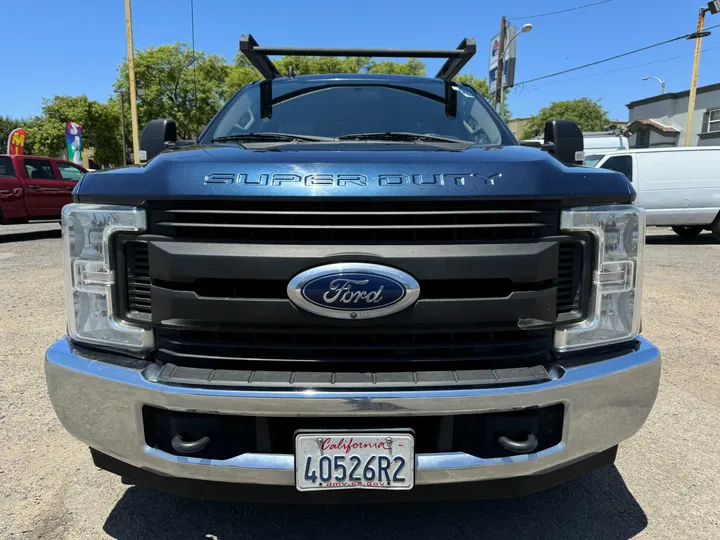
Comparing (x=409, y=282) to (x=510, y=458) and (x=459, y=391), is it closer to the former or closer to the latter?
(x=459, y=391)

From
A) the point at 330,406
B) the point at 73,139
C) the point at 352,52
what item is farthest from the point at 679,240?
the point at 73,139

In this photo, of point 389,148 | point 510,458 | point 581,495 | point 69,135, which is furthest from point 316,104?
point 69,135

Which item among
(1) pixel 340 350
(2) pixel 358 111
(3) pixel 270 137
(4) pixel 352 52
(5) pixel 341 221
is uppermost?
(4) pixel 352 52

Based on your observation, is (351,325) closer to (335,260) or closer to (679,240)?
(335,260)

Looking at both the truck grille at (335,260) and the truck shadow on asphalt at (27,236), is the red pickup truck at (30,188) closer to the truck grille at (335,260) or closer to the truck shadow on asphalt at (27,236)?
the truck shadow on asphalt at (27,236)

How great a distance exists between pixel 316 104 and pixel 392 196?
5.45 ft

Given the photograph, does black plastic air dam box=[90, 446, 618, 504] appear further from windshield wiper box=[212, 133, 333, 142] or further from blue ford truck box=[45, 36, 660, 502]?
windshield wiper box=[212, 133, 333, 142]

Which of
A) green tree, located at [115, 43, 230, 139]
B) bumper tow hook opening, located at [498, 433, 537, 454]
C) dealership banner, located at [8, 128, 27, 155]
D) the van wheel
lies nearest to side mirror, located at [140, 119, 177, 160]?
bumper tow hook opening, located at [498, 433, 537, 454]

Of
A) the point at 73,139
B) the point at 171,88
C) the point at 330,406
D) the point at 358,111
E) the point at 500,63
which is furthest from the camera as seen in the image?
the point at 171,88

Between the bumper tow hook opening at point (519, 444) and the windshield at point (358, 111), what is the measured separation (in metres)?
1.63

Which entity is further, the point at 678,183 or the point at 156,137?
the point at 678,183

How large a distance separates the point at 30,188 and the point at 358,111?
11.6 m

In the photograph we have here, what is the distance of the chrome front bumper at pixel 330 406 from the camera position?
1.62 meters

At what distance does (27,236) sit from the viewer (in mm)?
13117
